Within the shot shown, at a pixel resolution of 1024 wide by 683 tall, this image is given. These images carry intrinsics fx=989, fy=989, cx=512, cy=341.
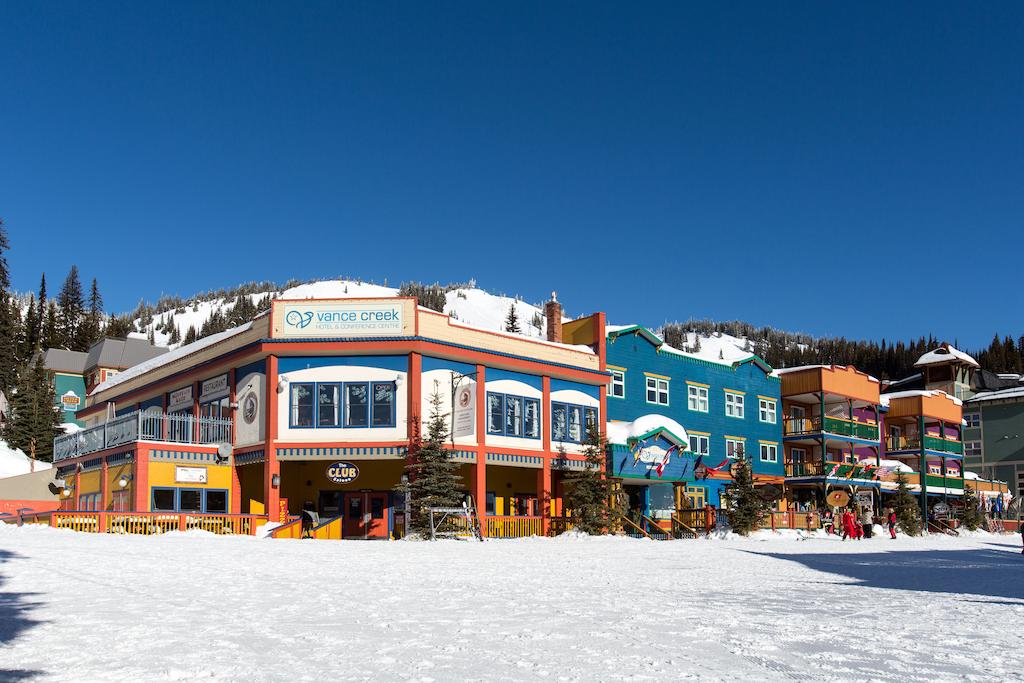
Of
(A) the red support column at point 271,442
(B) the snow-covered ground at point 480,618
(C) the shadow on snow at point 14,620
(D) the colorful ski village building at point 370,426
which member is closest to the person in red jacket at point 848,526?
(D) the colorful ski village building at point 370,426

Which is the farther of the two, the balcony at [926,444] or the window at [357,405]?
the balcony at [926,444]

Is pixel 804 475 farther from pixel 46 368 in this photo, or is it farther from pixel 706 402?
pixel 46 368

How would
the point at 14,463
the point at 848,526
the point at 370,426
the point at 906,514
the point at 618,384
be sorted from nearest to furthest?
the point at 370,426
the point at 848,526
the point at 618,384
the point at 906,514
the point at 14,463

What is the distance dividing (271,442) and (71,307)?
15061 cm

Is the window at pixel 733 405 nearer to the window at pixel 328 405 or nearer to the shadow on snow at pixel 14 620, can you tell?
the window at pixel 328 405

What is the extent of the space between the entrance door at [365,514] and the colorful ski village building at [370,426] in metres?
0.05

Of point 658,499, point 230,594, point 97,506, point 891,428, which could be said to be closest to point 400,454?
point 97,506

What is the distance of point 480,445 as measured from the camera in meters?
35.0

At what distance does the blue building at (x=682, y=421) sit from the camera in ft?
134

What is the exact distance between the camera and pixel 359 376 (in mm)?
34062

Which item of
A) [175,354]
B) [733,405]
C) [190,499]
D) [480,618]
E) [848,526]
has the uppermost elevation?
[175,354]

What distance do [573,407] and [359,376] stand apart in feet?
30.9

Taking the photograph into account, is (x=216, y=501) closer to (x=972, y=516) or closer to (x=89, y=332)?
(x=972, y=516)

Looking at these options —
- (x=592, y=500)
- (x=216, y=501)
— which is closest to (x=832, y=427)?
(x=592, y=500)
